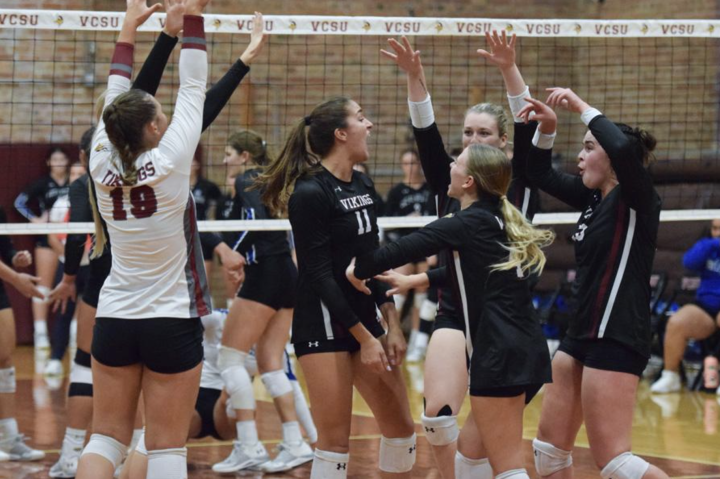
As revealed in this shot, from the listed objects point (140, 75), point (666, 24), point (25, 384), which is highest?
point (666, 24)

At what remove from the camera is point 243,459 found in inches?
243

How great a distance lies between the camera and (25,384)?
30.3ft

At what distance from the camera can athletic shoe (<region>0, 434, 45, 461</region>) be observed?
6.24 meters

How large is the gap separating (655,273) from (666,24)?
12.4ft

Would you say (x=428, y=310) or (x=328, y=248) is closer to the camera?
(x=328, y=248)

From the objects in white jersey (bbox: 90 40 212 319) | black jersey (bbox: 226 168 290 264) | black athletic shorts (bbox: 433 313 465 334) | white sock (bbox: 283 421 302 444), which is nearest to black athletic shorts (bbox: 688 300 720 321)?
black jersey (bbox: 226 168 290 264)

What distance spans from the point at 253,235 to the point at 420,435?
172 cm

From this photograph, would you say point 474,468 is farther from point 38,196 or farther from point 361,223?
point 38,196

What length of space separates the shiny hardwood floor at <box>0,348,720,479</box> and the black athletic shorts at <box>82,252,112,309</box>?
1015 mm

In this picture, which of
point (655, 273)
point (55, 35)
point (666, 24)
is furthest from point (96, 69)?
point (666, 24)

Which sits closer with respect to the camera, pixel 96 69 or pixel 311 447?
pixel 311 447

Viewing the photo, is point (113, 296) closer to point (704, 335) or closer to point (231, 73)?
point (231, 73)

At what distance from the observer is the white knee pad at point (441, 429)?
4.57 metres

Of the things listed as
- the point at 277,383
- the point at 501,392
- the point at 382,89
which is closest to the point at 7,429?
the point at 277,383
